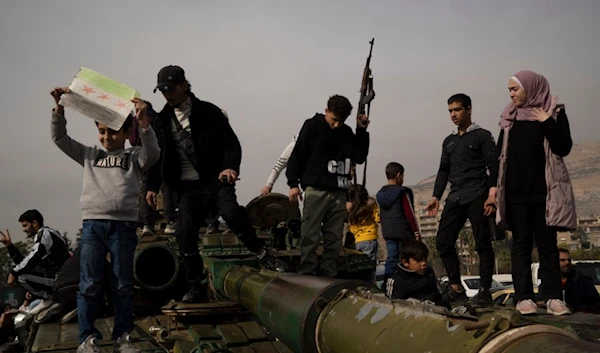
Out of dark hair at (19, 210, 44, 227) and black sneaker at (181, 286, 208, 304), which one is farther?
dark hair at (19, 210, 44, 227)

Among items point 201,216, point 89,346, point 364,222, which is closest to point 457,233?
point 201,216

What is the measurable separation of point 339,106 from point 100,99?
105 inches

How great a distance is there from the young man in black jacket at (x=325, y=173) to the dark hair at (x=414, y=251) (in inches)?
51.3

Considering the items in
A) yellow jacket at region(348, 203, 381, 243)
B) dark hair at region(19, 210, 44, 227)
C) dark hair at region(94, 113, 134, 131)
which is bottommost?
yellow jacket at region(348, 203, 381, 243)

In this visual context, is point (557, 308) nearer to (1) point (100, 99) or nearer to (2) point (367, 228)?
(1) point (100, 99)

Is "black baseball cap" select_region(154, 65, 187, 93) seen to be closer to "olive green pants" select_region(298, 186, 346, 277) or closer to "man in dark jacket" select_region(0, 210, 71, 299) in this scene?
"olive green pants" select_region(298, 186, 346, 277)

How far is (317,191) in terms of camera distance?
599 centimetres

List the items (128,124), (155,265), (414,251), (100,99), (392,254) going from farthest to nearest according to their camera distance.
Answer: (392,254) → (155,265) → (414,251) → (128,124) → (100,99)

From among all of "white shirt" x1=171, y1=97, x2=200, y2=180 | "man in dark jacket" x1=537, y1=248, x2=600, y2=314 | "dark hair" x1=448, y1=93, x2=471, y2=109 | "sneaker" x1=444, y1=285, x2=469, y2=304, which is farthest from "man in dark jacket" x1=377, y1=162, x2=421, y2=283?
"white shirt" x1=171, y1=97, x2=200, y2=180

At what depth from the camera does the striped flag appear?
12.5 feet

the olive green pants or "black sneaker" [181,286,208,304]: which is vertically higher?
the olive green pants

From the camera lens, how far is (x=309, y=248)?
233 inches

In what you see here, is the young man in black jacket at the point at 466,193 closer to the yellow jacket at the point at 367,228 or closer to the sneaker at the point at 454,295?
the sneaker at the point at 454,295

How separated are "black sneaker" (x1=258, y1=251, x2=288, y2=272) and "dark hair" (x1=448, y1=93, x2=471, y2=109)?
90.6 inches
